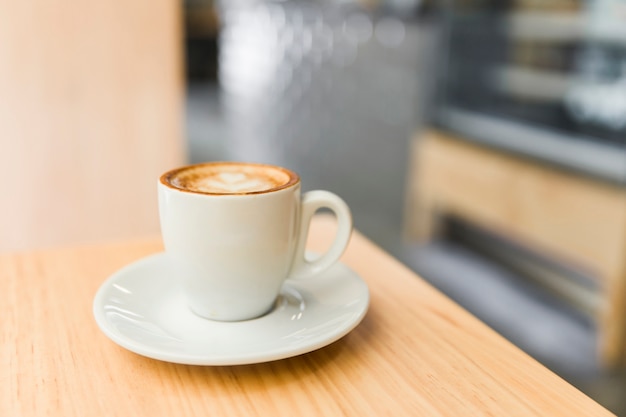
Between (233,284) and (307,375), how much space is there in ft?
0.25

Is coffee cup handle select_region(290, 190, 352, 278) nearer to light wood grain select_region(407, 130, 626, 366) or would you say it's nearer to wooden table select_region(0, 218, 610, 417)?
wooden table select_region(0, 218, 610, 417)

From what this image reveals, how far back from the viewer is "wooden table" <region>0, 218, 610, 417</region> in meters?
0.33

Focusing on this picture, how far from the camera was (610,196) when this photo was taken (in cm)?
121

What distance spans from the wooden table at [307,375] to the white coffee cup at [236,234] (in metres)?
0.05

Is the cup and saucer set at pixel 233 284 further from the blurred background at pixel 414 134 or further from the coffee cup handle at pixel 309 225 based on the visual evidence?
the blurred background at pixel 414 134

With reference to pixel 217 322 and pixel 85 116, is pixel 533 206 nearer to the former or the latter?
pixel 85 116

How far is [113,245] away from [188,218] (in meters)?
0.21

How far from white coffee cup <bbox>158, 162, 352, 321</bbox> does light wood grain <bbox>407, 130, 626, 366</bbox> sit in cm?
96

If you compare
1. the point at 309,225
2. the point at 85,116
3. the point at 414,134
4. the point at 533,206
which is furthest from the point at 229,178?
the point at 414,134

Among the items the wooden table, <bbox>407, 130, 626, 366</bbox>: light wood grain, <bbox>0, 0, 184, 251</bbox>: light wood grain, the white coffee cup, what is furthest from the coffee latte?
<bbox>407, 130, 626, 366</bbox>: light wood grain

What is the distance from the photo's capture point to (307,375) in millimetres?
364

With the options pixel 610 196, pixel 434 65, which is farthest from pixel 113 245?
pixel 434 65

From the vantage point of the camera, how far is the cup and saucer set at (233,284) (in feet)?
1.22

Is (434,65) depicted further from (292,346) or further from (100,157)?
(292,346)
